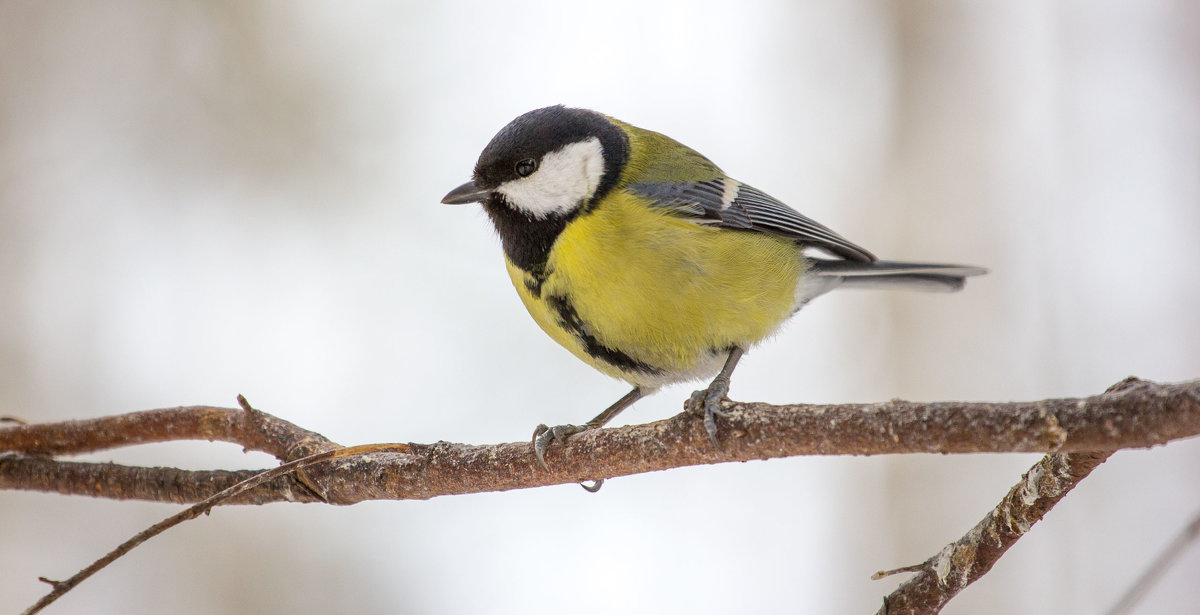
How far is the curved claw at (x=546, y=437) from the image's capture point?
177 cm

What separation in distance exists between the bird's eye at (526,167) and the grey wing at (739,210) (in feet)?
0.87

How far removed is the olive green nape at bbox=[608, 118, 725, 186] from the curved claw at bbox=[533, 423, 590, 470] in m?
0.74

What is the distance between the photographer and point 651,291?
6.92 feet

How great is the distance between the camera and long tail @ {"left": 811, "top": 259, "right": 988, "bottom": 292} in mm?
2641

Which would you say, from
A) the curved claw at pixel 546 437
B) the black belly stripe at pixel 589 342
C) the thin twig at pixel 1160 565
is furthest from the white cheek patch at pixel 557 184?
the thin twig at pixel 1160 565

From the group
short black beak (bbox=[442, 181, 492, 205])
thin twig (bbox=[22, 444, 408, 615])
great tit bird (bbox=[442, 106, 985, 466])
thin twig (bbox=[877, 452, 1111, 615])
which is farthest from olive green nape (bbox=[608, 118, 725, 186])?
thin twig (bbox=[877, 452, 1111, 615])

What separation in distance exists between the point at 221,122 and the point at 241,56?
0.33m

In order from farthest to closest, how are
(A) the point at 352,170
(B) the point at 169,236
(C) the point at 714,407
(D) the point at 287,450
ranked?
(A) the point at 352,170 → (B) the point at 169,236 → (D) the point at 287,450 → (C) the point at 714,407

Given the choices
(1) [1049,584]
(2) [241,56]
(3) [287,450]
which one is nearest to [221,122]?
(2) [241,56]

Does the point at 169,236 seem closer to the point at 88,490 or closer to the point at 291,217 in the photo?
the point at 291,217

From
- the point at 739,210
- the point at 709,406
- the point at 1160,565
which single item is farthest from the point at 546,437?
the point at 1160,565

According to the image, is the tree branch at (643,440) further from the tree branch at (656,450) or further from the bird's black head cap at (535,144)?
Result: the bird's black head cap at (535,144)

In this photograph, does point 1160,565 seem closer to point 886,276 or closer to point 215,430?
point 215,430

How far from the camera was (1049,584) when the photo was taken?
3482 mm
